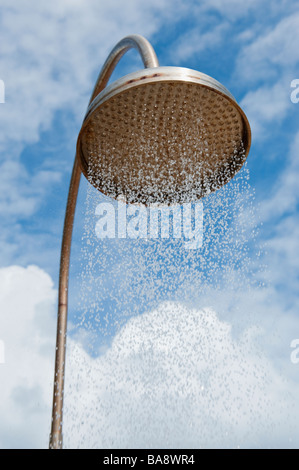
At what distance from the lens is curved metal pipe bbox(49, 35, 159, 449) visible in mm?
3156

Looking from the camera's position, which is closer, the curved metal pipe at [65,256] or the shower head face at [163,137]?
the shower head face at [163,137]

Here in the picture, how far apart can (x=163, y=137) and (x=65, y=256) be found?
1.35m

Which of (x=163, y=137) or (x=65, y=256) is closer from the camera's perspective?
(x=163, y=137)

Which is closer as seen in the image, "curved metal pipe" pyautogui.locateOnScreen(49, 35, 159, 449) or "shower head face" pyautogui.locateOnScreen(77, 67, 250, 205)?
"shower head face" pyautogui.locateOnScreen(77, 67, 250, 205)

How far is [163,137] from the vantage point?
278 cm

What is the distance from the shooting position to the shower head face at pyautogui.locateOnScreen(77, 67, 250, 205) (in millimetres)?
2463

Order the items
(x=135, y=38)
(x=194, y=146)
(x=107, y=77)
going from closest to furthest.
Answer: (x=194, y=146), (x=135, y=38), (x=107, y=77)

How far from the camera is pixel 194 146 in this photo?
2.83 meters

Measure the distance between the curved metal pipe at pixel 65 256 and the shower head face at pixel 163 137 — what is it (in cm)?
28

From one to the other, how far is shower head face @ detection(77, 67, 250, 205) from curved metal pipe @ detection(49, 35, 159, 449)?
28 cm

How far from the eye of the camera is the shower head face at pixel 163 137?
246cm
